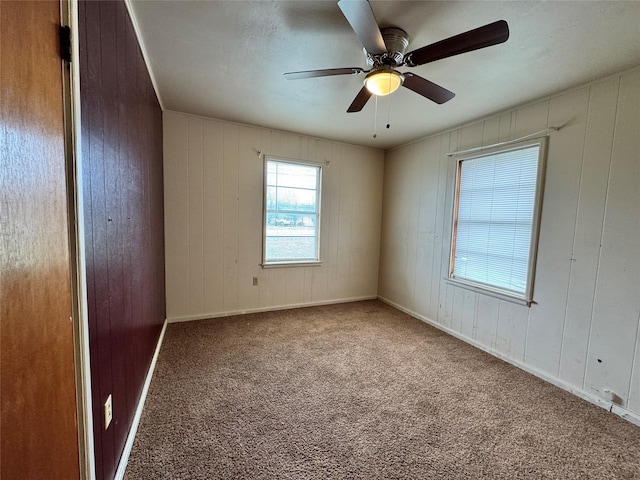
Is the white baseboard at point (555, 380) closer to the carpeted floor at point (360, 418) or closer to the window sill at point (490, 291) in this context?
the carpeted floor at point (360, 418)

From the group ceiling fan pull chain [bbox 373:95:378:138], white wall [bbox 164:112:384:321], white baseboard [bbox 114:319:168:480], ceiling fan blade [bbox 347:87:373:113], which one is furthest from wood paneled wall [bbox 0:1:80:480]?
white wall [bbox 164:112:384:321]

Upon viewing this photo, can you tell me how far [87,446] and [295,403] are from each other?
123 cm

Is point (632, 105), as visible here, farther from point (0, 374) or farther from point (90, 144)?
point (0, 374)

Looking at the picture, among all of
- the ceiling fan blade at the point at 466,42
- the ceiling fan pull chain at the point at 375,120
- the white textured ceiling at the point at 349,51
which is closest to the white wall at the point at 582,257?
the white textured ceiling at the point at 349,51

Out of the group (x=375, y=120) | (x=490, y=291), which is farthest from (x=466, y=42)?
(x=490, y=291)

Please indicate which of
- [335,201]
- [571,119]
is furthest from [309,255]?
[571,119]

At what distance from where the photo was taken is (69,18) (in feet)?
2.84

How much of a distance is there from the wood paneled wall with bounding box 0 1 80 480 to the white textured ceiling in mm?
1099

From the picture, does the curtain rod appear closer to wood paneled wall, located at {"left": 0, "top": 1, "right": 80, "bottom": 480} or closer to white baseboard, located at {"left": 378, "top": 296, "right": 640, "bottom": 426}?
white baseboard, located at {"left": 378, "top": 296, "right": 640, "bottom": 426}

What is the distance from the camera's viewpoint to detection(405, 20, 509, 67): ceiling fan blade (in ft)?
4.09

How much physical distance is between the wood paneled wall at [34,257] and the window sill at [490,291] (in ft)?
10.4

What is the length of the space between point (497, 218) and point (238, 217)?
2980 mm

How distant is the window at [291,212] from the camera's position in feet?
12.0

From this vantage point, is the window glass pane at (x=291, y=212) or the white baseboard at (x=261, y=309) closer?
the white baseboard at (x=261, y=309)
